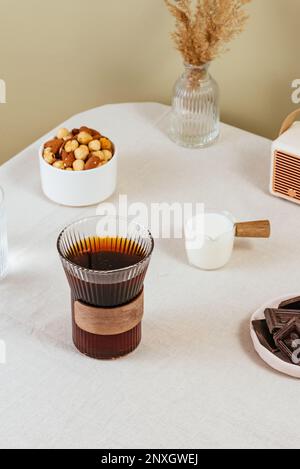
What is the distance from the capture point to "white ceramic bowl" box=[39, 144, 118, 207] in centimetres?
135

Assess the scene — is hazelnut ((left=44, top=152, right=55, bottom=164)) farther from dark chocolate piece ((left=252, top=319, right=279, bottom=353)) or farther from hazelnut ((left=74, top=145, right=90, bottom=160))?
dark chocolate piece ((left=252, top=319, right=279, bottom=353))

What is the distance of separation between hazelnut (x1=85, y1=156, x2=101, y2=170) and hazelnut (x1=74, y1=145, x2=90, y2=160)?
0.01 metres

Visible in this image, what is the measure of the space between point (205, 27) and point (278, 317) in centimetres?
61

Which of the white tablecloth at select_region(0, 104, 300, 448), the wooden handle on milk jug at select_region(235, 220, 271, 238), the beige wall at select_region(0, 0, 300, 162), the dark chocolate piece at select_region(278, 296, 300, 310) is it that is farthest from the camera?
the beige wall at select_region(0, 0, 300, 162)

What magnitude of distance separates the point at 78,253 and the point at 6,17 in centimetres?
95

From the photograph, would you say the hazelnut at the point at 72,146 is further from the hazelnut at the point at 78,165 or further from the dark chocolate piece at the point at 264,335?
the dark chocolate piece at the point at 264,335

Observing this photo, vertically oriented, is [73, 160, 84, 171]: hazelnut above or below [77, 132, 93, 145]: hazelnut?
below

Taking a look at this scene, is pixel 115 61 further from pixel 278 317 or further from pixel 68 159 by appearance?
pixel 278 317

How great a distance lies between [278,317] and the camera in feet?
3.53

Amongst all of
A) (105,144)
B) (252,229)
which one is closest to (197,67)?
(105,144)

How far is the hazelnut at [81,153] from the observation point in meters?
1.35

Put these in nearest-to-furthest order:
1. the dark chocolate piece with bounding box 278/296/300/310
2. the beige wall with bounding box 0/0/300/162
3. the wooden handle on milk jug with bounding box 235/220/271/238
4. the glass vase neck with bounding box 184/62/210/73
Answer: the dark chocolate piece with bounding box 278/296/300/310 → the wooden handle on milk jug with bounding box 235/220/271/238 → the glass vase neck with bounding box 184/62/210/73 → the beige wall with bounding box 0/0/300/162

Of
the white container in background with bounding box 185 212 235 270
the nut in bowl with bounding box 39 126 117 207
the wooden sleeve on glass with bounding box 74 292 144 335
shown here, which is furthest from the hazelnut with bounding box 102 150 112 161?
the wooden sleeve on glass with bounding box 74 292 144 335

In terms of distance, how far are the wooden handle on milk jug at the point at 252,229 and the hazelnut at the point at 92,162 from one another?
0.87 ft
